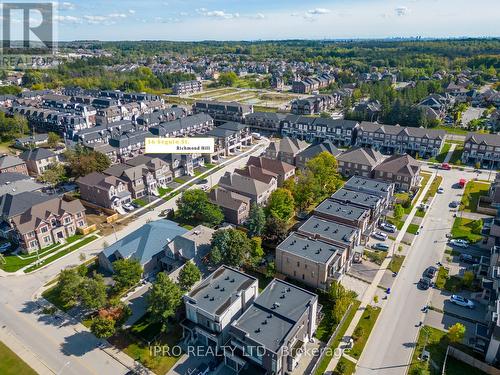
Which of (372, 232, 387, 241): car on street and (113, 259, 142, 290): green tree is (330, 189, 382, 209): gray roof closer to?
(372, 232, 387, 241): car on street

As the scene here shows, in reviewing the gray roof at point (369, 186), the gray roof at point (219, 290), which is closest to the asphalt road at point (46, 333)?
the gray roof at point (219, 290)

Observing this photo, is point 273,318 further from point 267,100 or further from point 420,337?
point 267,100

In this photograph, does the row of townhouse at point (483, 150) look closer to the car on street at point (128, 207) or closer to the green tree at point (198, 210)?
the green tree at point (198, 210)

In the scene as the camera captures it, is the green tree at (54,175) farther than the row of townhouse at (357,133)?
No

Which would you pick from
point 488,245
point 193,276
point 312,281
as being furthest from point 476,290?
point 193,276

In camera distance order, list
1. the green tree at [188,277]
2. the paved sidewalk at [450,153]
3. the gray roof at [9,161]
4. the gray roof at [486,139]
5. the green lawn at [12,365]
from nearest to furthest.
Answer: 1. the green lawn at [12,365]
2. the green tree at [188,277]
3. the gray roof at [9,161]
4. the gray roof at [486,139]
5. the paved sidewalk at [450,153]

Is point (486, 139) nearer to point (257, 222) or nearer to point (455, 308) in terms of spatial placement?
point (455, 308)

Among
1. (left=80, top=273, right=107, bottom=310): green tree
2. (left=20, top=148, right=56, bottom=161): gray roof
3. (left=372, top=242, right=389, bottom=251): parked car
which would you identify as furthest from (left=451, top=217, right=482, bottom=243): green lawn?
(left=20, top=148, right=56, bottom=161): gray roof

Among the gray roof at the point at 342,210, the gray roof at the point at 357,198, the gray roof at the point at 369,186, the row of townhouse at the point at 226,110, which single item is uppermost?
the row of townhouse at the point at 226,110
